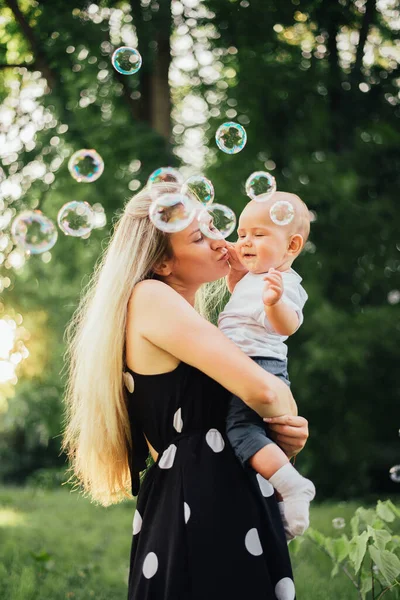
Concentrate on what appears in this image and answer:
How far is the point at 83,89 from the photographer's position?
795 centimetres

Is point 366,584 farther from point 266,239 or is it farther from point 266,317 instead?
point 266,239

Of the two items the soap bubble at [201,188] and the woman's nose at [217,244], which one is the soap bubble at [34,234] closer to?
the soap bubble at [201,188]

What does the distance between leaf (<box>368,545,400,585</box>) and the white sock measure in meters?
0.70

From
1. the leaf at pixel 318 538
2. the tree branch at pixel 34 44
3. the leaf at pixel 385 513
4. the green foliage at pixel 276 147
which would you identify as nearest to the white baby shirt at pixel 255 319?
the leaf at pixel 385 513

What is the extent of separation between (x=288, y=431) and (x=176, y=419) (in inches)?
12.4

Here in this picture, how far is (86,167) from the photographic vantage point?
4.08 meters

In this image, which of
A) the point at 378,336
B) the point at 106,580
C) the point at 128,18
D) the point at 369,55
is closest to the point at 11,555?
the point at 106,580

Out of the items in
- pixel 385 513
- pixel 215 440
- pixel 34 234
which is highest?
pixel 215 440

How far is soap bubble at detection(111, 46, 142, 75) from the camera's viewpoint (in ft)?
12.8

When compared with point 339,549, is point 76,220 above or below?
above

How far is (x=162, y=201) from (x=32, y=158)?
6.18 meters

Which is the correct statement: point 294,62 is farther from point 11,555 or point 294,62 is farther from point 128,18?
point 11,555

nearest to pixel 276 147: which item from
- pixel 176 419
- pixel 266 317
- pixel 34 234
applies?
pixel 34 234

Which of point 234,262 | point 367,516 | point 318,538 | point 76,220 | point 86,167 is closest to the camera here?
point 234,262
